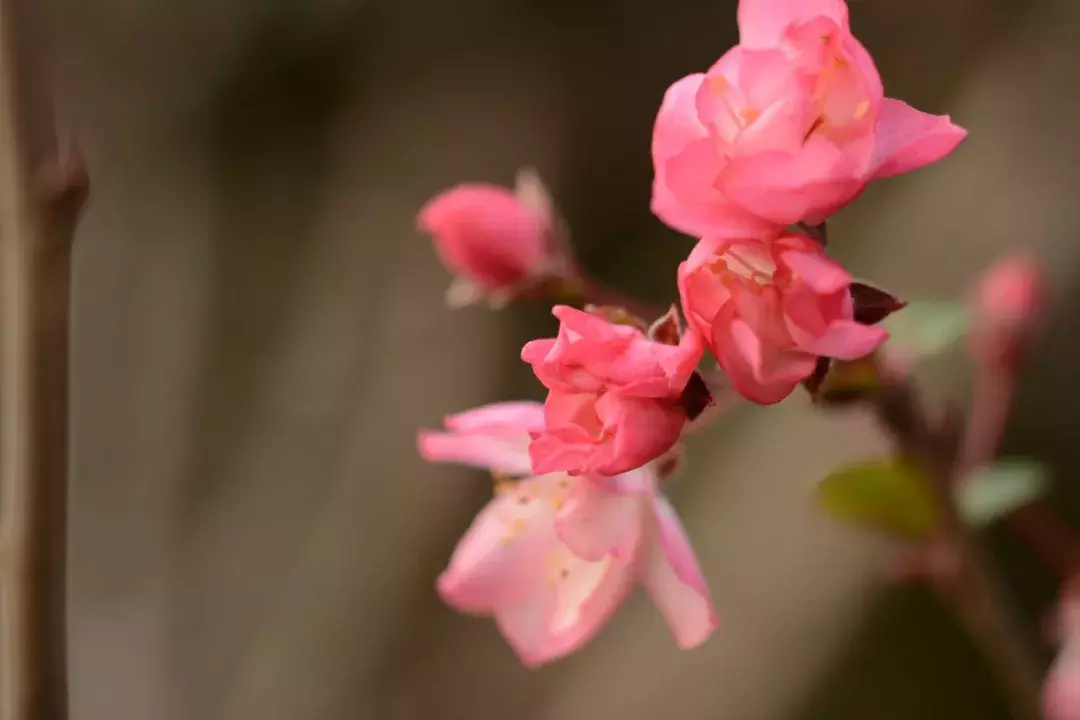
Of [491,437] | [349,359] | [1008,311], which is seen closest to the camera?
[491,437]

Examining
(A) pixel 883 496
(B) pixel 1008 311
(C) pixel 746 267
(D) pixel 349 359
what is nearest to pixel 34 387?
(C) pixel 746 267

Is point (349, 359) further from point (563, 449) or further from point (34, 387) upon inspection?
point (563, 449)

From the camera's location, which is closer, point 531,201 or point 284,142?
point 531,201

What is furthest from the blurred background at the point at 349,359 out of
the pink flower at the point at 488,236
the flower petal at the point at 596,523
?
the flower petal at the point at 596,523

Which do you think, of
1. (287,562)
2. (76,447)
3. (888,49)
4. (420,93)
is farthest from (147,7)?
(888,49)

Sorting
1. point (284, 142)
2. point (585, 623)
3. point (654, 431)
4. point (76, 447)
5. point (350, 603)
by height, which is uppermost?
point (654, 431)

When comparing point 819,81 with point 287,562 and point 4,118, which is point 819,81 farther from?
point 287,562

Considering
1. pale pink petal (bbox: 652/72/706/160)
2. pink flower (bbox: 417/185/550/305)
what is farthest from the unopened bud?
pale pink petal (bbox: 652/72/706/160)
